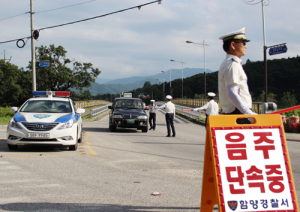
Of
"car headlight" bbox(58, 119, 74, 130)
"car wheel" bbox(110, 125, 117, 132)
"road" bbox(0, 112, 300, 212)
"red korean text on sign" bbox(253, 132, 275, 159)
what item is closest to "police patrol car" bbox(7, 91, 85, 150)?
"car headlight" bbox(58, 119, 74, 130)

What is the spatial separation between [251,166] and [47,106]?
8620 mm

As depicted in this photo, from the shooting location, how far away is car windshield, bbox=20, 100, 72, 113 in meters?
10.6

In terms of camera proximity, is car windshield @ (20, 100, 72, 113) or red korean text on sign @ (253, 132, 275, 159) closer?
red korean text on sign @ (253, 132, 275, 159)

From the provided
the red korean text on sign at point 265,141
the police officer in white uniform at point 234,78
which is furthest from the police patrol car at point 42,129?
the red korean text on sign at point 265,141

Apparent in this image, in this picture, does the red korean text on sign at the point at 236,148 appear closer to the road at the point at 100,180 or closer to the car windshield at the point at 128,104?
the road at the point at 100,180

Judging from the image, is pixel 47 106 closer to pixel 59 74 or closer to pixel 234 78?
pixel 234 78

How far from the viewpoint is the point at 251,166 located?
335cm

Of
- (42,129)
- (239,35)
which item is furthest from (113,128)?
(239,35)

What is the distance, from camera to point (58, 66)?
57.5 metres

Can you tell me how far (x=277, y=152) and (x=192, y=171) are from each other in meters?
3.62

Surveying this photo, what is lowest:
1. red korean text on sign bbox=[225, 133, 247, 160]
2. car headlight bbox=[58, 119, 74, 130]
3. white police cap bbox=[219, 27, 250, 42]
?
car headlight bbox=[58, 119, 74, 130]

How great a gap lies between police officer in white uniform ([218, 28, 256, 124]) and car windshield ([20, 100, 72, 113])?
763 centimetres

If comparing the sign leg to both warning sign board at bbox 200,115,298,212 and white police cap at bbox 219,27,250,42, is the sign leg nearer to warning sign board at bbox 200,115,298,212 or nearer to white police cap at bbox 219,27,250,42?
warning sign board at bbox 200,115,298,212

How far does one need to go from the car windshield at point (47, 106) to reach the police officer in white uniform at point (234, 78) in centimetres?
763
